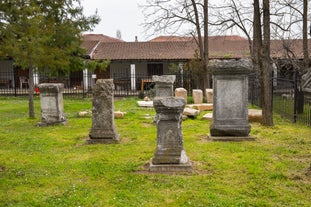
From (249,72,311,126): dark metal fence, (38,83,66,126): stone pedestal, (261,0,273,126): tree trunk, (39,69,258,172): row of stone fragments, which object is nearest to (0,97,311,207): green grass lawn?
(39,69,258,172): row of stone fragments

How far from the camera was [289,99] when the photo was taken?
1371cm

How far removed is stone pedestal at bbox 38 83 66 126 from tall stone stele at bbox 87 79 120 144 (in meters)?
2.99

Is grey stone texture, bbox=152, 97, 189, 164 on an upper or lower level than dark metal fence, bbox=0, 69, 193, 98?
lower

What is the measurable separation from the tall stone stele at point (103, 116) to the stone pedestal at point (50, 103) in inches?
118

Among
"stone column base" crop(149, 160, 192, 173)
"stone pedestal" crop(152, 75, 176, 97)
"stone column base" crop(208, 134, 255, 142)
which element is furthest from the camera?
"stone pedestal" crop(152, 75, 176, 97)

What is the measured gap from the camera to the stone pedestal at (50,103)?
10977 mm

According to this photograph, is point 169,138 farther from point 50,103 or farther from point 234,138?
point 50,103

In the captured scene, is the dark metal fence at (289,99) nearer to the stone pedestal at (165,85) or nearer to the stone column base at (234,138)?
the stone column base at (234,138)

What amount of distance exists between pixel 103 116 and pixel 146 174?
2.88m

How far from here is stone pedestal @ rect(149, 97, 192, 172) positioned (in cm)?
605

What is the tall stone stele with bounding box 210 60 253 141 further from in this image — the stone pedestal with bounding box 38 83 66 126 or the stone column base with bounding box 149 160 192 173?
the stone pedestal with bounding box 38 83 66 126

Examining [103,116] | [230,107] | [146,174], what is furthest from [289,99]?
[146,174]

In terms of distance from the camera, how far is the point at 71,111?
15.2 m

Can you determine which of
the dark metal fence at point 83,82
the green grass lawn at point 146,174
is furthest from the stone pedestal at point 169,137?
the dark metal fence at point 83,82
